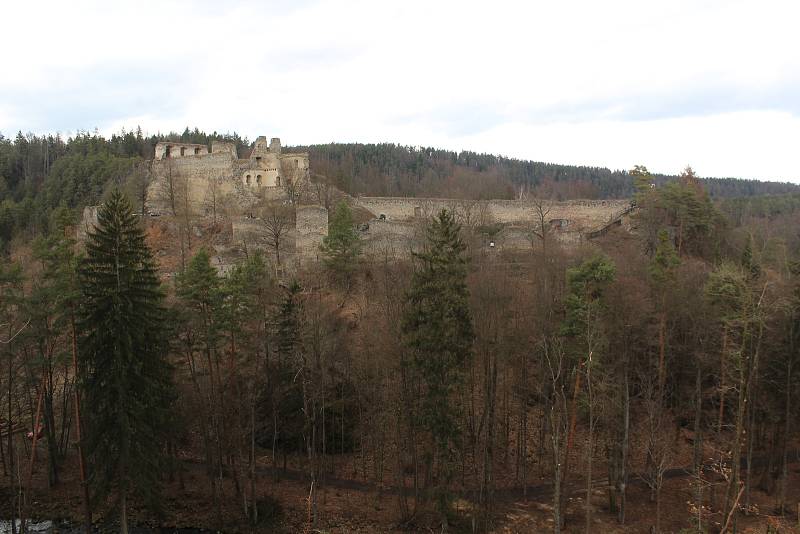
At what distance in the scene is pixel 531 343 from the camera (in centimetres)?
2523

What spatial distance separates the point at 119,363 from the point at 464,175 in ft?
291

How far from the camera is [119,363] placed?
65.5ft

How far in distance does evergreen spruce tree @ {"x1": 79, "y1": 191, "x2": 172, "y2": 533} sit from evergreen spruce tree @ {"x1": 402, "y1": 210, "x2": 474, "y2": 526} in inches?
354

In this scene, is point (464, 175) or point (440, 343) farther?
point (464, 175)

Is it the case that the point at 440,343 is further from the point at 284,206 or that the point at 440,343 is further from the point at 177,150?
the point at 177,150

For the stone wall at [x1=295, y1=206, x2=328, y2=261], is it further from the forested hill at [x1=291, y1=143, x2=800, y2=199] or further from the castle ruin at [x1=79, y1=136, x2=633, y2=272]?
the forested hill at [x1=291, y1=143, x2=800, y2=199]

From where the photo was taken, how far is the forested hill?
9000 centimetres

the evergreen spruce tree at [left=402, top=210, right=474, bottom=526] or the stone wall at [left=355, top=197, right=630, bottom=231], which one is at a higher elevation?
the stone wall at [left=355, top=197, right=630, bottom=231]

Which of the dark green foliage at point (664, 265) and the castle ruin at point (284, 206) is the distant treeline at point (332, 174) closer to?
the castle ruin at point (284, 206)

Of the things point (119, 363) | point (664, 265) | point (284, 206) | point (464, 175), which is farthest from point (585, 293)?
point (464, 175)

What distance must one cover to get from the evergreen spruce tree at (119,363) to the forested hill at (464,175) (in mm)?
51176

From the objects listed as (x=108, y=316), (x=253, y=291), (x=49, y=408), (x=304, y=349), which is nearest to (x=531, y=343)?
(x=304, y=349)

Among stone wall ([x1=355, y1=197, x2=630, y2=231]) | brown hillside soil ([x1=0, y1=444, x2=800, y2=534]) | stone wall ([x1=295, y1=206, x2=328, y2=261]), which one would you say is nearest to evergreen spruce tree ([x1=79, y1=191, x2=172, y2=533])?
brown hillside soil ([x1=0, y1=444, x2=800, y2=534])

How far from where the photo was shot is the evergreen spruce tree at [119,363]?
20.0 metres
